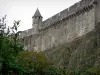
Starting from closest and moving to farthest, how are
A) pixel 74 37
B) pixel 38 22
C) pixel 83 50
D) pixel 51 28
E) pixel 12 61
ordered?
1. pixel 12 61
2. pixel 83 50
3. pixel 74 37
4. pixel 51 28
5. pixel 38 22

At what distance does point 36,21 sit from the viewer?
6306cm

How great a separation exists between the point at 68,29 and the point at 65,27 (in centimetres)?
129

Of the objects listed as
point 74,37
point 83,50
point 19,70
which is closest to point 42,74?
point 19,70

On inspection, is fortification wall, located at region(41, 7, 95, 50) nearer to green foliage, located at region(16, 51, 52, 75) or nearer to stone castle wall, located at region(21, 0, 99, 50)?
stone castle wall, located at region(21, 0, 99, 50)

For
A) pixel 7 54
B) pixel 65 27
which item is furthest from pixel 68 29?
pixel 7 54

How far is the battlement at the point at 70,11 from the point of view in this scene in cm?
4947

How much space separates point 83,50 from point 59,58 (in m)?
5.84

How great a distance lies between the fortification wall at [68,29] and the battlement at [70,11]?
1.94ft

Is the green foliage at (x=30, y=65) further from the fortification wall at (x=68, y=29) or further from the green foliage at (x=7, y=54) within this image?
the fortification wall at (x=68, y=29)

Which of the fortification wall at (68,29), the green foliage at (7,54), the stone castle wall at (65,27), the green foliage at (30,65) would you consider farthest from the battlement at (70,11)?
the green foliage at (7,54)

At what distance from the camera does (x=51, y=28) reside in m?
58.6

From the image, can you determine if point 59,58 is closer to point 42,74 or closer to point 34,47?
point 34,47

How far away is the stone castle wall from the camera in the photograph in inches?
1925

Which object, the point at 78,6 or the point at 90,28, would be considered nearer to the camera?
the point at 90,28
